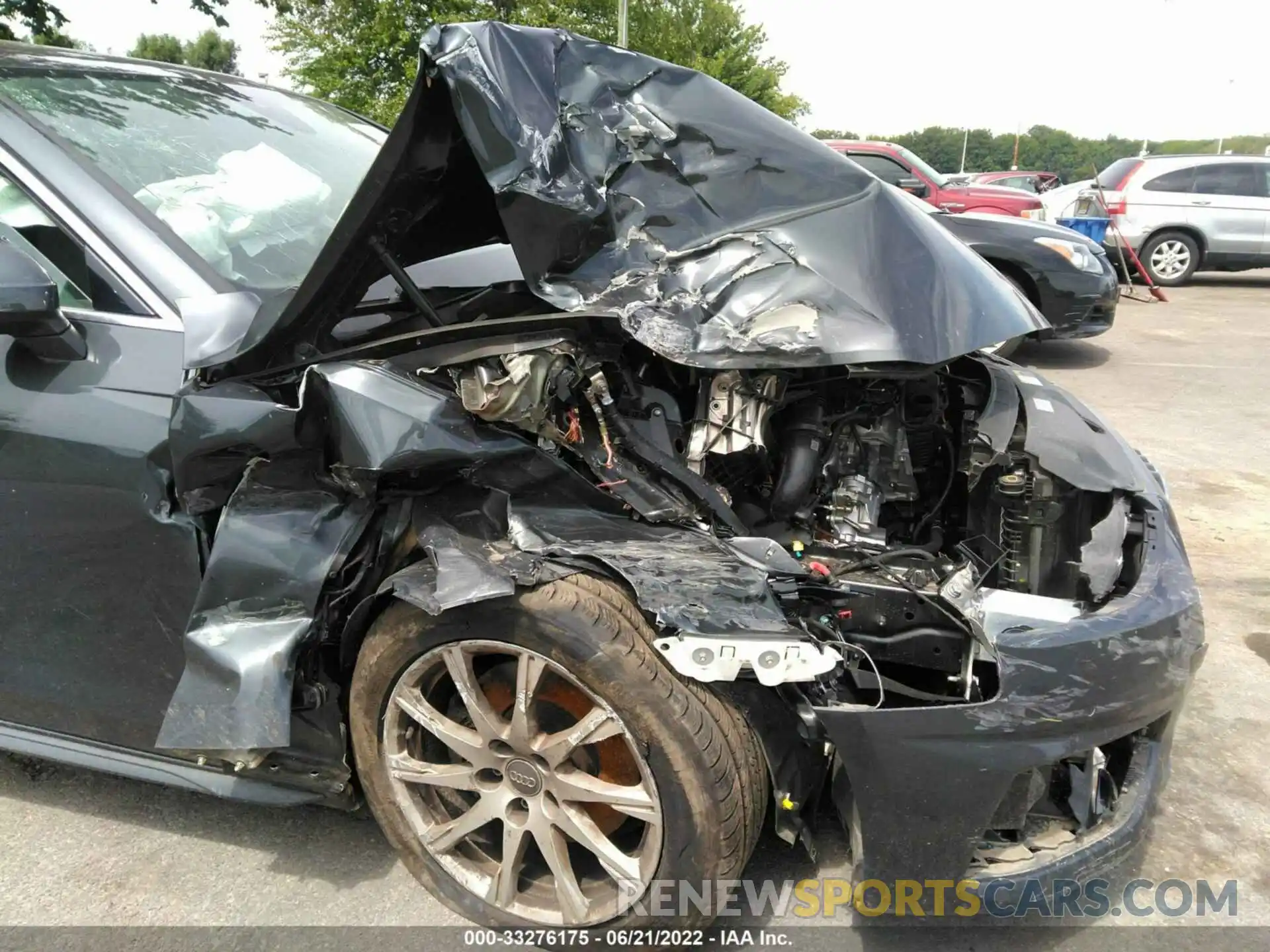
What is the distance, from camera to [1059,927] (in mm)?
2158

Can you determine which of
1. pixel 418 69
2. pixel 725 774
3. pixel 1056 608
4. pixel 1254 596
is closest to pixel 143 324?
pixel 418 69

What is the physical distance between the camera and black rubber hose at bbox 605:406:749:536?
6.93ft

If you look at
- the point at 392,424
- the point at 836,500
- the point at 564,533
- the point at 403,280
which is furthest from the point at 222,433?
the point at 836,500

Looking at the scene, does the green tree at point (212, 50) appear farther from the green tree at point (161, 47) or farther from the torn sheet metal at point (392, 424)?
the torn sheet metal at point (392, 424)

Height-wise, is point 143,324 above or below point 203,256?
below

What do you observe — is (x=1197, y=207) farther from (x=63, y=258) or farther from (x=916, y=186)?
(x=63, y=258)

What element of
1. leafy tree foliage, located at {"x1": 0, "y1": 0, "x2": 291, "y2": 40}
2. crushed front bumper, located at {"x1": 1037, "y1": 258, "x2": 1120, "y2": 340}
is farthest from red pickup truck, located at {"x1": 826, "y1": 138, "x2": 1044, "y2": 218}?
leafy tree foliage, located at {"x1": 0, "y1": 0, "x2": 291, "y2": 40}

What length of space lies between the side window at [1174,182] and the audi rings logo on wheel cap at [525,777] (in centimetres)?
1363

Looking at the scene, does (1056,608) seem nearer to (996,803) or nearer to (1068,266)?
(996,803)

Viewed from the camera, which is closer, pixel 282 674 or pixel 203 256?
pixel 282 674

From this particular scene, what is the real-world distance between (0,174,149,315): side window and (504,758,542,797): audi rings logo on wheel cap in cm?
139

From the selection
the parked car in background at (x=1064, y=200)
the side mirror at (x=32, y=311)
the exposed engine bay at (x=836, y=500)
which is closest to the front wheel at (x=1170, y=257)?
the parked car in background at (x=1064, y=200)

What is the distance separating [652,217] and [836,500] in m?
0.89

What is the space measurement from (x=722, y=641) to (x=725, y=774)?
1.00 feet
